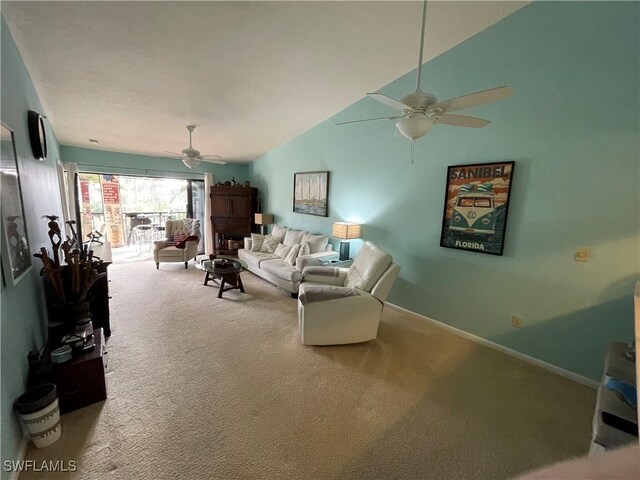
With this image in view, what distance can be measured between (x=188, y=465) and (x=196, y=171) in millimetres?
6232

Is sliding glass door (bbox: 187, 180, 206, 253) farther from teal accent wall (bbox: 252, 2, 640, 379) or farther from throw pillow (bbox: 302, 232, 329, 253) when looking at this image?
teal accent wall (bbox: 252, 2, 640, 379)

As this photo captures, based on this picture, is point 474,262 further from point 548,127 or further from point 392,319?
point 548,127

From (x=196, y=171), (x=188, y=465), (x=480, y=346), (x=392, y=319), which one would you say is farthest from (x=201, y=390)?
(x=196, y=171)

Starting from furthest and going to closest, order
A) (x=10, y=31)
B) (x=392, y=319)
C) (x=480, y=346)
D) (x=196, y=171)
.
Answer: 1. (x=196, y=171)
2. (x=392, y=319)
3. (x=480, y=346)
4. (x=10, y=31)

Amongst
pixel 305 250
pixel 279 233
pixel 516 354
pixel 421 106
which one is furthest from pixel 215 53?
pixel 516 354

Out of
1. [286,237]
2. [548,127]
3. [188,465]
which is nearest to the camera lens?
[188,465]

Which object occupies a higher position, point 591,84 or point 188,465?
point 591,84

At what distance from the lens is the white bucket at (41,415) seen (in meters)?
1.50

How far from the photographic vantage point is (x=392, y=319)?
3355 mm

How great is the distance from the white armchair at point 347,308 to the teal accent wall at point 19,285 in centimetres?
191

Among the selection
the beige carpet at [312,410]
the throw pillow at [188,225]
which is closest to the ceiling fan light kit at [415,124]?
the beige carpet at [312,410]

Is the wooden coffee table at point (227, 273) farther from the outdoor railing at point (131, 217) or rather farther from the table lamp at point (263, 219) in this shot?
the outdoor railing at point (131, 217)

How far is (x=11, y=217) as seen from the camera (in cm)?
154

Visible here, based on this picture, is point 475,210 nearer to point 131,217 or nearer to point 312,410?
point 312,410
